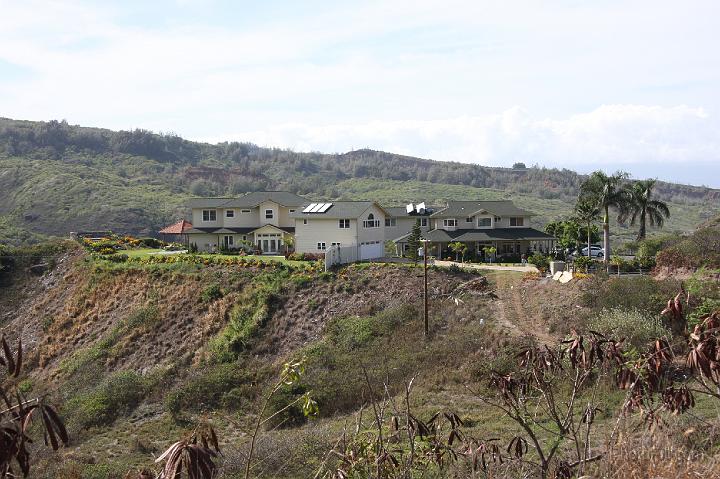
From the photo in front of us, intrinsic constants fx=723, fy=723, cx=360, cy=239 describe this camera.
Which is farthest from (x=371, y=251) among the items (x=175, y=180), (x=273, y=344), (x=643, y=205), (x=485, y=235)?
(x=175, y=180)

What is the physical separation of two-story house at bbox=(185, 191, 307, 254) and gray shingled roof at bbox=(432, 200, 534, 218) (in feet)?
38.6

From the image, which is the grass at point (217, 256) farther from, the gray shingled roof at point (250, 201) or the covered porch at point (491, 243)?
the covered porch at point (491, 243)

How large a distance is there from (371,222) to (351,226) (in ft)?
7.26

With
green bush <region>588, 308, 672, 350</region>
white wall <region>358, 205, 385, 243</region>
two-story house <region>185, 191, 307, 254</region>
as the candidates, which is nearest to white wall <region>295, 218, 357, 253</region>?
white wall <region>358, 205, 385, 243</region>

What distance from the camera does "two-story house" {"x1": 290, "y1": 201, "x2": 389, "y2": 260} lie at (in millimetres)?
49406

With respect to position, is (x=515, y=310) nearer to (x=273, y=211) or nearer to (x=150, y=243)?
(x=273, y=211)

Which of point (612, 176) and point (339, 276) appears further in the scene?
point (612, 176)

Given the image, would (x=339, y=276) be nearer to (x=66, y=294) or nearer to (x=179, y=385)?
(x=179, y=385)

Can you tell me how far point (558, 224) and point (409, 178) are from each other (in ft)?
341

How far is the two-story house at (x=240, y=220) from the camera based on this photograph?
5609cm

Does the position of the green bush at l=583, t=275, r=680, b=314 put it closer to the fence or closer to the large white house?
the fence

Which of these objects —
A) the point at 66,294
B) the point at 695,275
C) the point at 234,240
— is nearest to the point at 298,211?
the point at 234,240

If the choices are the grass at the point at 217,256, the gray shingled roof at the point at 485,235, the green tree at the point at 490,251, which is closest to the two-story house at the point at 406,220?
the gray shingled roof at the point at 485,235

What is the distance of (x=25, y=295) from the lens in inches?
2025
